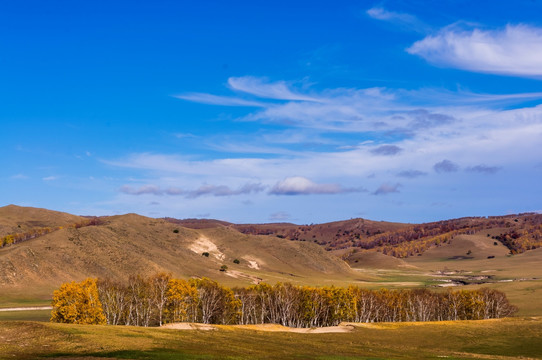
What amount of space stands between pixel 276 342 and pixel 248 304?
2125 inches

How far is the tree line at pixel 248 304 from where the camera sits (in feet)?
353

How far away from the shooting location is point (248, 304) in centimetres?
12494

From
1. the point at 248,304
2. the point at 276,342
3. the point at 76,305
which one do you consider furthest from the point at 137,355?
the point at 248,304

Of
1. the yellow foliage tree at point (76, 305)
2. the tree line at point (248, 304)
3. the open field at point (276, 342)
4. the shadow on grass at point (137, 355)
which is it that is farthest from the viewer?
the tree line at point (248, 304)

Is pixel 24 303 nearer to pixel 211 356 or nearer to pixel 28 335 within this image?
pixel 28 335

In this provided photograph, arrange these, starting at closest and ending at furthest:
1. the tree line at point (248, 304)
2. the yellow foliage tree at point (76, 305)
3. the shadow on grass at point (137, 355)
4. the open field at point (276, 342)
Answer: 1. the shadow on grass at point (137, 355)
2. the open field at point (276, 342)
3. the yellow foliage tree at point (76, 305)
4. the tree line at point (248, 304)

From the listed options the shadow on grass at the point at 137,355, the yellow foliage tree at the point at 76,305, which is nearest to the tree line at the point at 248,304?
the yellow foliage tree at the point at 76,305

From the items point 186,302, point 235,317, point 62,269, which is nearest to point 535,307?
point 235,317

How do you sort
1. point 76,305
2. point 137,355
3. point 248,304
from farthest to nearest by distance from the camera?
point 248,304 < point 76,305 < point 137,355

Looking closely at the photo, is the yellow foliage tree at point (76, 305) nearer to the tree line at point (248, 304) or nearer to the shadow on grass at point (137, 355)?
the tree line at point (248, 304)

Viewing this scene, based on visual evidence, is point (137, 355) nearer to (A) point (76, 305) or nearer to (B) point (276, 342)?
(B) point (276, 342)

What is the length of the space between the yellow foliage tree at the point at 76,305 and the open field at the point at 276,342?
33465 mm

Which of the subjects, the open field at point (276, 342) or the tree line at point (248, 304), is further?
the tree line at point (248, 304)

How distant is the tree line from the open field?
26.7 metres
